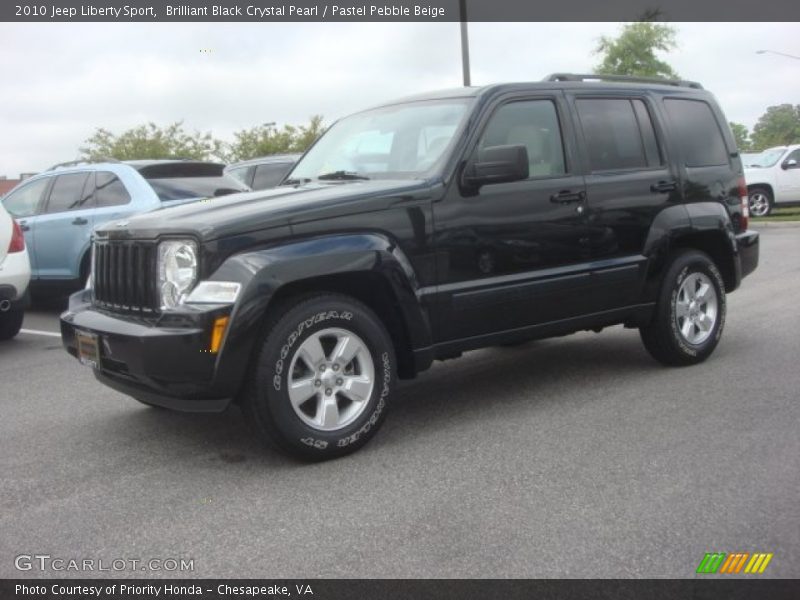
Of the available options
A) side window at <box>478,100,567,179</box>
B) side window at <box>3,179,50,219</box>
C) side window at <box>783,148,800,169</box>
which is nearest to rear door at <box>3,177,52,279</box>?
side window at <box>3,179,50,219</box>

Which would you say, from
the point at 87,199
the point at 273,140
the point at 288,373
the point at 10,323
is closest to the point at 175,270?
the point at 288,373

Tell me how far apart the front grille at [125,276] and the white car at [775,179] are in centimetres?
1777

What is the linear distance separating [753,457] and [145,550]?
2.80 metres

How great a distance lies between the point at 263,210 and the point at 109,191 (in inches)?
225

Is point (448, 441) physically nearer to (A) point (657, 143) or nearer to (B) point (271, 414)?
(B) point (271, 414)

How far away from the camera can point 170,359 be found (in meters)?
3.90

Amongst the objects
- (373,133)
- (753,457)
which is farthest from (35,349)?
(753,457)

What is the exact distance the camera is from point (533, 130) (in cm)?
527

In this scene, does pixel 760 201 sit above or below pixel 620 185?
below

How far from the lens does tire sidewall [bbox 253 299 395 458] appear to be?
399 cm

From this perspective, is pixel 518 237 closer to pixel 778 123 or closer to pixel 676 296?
pixel 676 296

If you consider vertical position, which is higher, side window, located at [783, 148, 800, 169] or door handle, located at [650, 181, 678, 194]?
door handle, located at [650, 181, 678, 194]

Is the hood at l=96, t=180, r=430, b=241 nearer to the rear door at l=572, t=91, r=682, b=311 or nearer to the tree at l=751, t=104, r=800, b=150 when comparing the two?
the rear door at l=572, t=91, r=682, b=311

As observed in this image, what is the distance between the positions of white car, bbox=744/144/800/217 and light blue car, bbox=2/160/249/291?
14360mm
